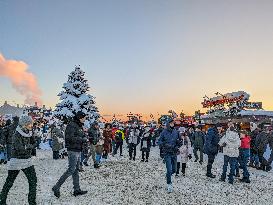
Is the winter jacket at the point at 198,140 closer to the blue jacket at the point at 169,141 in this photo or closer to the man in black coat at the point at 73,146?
the blue jacket at the point at 169,141

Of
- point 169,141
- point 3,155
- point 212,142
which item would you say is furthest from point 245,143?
point 3,155

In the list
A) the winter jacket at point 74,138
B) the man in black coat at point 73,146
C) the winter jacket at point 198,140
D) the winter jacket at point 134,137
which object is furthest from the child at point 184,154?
the winter jacket at point 134,137

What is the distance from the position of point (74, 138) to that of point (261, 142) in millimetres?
9800

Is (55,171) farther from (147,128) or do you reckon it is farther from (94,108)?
(94,108)

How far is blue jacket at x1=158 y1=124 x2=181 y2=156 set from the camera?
917 cm

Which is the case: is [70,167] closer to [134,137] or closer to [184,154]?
[184,154]

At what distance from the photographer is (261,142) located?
14.9m

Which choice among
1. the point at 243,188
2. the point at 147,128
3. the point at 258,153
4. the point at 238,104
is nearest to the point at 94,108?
the point at 238,104

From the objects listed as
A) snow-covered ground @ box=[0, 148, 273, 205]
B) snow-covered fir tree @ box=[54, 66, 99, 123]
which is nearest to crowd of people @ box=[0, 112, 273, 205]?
snow-covered ground @ box=[0, 148, 273, 205]

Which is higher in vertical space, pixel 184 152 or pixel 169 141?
pixel 169 141

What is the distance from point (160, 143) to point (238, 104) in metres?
34.4

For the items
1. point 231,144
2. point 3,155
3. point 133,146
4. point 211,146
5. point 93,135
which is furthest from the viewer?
point 133,146

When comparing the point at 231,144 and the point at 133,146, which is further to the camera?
the point at 133,146

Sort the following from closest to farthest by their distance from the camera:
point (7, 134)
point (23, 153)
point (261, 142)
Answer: point (23, 153)
point (7, 134)
point (261, 142)
